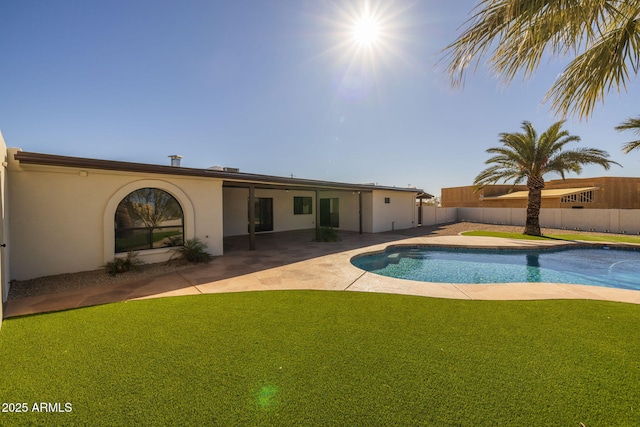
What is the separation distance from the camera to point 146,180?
8.30 m

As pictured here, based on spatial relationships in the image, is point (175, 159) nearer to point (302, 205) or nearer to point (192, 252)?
point (192, 252)

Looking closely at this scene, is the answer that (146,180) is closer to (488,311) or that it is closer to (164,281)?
(164,281)

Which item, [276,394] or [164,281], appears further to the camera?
[164,281]

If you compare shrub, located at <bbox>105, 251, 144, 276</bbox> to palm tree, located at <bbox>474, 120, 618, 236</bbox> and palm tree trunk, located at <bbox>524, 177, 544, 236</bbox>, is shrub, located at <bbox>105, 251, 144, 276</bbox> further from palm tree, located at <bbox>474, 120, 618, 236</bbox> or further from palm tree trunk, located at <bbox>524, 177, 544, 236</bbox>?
palm tree trunk, located at <bbox>524, 177, 544, 236</bbox>

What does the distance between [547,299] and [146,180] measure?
37.0ft

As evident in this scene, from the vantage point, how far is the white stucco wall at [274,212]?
1552 cm

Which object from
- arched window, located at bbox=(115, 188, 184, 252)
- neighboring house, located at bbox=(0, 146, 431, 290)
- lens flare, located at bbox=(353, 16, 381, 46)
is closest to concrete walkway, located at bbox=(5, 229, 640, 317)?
neighboring house, located at bbox=(0, 146, 431, 290)

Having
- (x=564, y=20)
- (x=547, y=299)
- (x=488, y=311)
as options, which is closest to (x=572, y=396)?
(x=488, y=311)

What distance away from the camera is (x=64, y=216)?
7086mm

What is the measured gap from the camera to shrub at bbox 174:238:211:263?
892 cm

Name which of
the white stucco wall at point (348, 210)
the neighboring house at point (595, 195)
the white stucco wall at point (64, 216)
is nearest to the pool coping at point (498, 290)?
the white stucco wall at point (64, 216)

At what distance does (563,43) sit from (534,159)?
649 inches

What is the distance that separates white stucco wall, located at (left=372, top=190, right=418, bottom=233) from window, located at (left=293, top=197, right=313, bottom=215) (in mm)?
5011

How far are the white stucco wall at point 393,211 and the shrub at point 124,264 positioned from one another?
1341 centimetres
